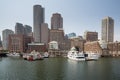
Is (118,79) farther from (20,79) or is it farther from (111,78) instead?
(20,79)

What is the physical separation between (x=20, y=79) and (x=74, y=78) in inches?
775

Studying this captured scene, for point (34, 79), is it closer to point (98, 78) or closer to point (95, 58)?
point (98, 78)

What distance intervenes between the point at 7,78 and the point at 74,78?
2480 cm

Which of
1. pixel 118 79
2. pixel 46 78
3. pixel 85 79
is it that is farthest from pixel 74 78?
pixel 118 79

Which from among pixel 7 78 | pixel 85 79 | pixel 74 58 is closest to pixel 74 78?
pixel 85 79

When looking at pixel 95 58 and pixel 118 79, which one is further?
pixel 95 58

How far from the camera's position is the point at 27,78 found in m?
77.2

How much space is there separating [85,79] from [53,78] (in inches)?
460

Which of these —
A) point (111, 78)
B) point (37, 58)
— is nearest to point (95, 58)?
point (37, 58)

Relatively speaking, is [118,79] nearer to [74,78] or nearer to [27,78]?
[74,78]

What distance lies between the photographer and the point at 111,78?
256 feet

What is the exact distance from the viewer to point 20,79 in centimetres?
7506

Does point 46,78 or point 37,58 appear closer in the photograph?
point 46,78

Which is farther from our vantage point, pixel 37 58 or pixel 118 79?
pixel 37 58
